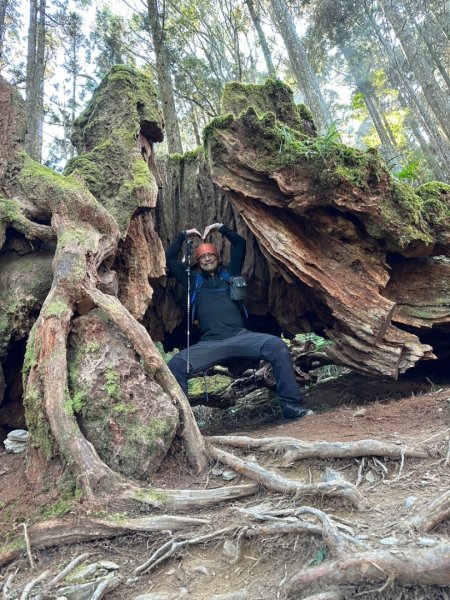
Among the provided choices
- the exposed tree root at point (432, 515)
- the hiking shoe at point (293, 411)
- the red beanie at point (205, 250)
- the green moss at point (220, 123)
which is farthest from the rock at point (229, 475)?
the green moss at point (220, 123)

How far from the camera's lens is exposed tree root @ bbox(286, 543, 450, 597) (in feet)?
6.43

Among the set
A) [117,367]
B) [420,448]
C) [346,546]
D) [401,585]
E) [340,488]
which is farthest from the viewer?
[117,367]

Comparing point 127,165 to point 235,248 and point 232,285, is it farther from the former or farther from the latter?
point 232,285

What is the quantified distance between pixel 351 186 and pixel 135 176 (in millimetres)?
3214

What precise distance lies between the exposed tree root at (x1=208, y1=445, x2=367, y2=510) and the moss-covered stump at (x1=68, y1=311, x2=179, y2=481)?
1.87 feet

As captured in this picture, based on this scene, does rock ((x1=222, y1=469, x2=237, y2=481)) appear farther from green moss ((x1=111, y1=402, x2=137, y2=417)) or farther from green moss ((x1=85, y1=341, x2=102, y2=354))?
green moss ((x1=85, y1=341, x2=102, y2=354))

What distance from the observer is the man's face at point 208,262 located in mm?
7078

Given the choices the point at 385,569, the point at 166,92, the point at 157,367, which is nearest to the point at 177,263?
the point at 157,367

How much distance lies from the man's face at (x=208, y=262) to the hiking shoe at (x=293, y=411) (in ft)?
8.21

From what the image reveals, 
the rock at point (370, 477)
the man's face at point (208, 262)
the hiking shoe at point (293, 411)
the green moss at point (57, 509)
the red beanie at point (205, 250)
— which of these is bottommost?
the rock at point (370, 477)

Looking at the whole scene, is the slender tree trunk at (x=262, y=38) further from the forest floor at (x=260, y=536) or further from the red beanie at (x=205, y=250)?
the forest floor at (x=260, y=536)

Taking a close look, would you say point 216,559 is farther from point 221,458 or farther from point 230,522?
point 221,458

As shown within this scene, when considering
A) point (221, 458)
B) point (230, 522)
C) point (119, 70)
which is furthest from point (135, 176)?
point (230, 522)

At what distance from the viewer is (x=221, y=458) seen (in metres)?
3.87
